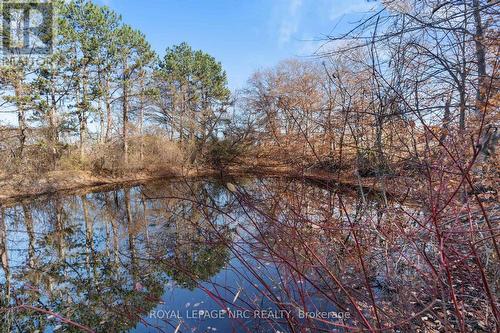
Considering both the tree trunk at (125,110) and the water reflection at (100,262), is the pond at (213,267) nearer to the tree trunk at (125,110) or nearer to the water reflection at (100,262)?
the water reflection at (100,262)

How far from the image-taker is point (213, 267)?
192 inches

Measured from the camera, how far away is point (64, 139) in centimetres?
1648

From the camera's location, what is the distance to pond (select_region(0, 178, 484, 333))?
179 centimetres

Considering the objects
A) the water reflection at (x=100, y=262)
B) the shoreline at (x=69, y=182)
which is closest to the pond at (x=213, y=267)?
the water reflection at (x=100, y=262)

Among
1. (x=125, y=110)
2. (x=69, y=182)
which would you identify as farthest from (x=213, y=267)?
(x=125, y=110)

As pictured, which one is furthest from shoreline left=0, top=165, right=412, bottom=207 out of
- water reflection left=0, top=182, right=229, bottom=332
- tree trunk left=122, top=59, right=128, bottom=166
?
water reflection left=0, top=182, right=229, bottom=332

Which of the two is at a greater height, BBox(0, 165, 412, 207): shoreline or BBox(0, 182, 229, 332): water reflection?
BBox(0, 165, 412, 207): shoreline

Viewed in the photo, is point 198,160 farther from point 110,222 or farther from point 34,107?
Result: point 110,222

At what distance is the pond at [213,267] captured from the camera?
1.79 m

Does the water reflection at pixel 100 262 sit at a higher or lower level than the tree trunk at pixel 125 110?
lower

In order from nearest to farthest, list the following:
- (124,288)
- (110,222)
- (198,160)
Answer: (124,288) < (110,222) < (198,160)

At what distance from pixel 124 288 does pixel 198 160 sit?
15.7m

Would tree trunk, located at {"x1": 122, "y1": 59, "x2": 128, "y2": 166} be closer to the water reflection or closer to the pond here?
the water reflection

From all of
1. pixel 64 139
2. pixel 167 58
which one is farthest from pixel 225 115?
pixel 64 139
